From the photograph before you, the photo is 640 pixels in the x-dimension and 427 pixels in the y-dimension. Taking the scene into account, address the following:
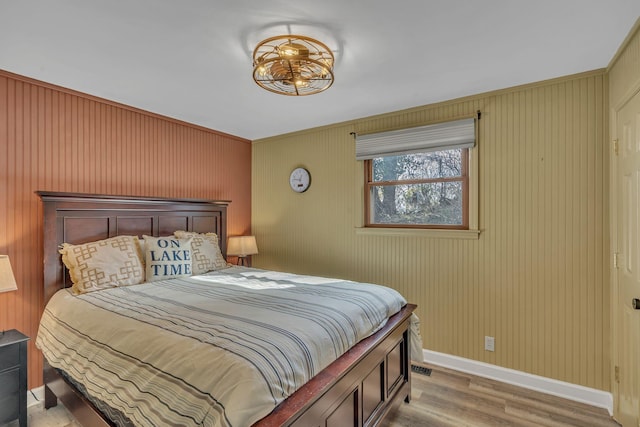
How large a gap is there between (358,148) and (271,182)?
4.45 ft

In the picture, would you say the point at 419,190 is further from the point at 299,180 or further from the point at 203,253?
the point at 203,253

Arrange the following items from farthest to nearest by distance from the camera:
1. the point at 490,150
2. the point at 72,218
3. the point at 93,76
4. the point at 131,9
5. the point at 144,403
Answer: the point at 490,150
the point at 72,218
the point at 93,76
the point at 131,9
the point at 144,403

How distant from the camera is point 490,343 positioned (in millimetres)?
2746

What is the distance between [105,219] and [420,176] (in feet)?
9.66

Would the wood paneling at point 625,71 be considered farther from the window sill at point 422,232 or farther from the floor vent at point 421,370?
the floor vent at point 421,370

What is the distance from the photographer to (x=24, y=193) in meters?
2.42

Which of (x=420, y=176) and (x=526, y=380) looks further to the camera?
(x=420, y=176)

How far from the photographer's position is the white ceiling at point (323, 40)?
1.64 meters

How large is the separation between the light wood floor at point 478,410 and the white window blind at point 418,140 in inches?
80.0

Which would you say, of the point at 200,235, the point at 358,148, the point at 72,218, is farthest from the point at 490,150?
the point at 72,218

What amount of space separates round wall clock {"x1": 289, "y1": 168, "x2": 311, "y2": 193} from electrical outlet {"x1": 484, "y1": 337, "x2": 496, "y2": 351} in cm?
240

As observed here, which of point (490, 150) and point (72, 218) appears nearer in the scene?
point (72, 218)

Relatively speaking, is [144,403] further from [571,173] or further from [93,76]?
[571,173]

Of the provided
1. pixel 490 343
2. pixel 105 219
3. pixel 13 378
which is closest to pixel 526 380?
pixel 490 343
